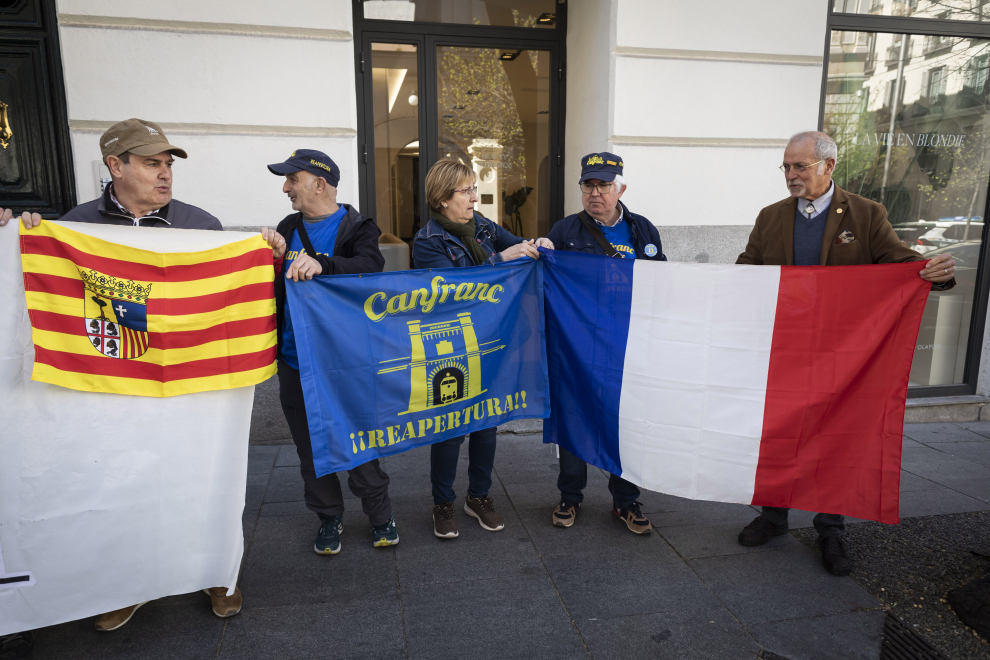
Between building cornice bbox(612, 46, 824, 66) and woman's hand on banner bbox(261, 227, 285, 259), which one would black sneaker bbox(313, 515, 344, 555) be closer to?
woman's hand on banner bbox(261, 227, 285, 259)

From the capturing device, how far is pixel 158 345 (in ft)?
8.71

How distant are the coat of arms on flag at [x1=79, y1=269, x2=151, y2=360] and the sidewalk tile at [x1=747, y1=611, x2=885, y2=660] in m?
2.90

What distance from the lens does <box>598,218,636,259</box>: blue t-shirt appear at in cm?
353

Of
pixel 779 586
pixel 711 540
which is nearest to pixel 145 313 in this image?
pixel 711 540

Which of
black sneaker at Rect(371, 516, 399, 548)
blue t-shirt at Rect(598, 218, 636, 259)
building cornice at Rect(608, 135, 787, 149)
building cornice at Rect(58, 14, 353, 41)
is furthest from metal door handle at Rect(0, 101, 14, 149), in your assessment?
building cornice at Rect(608, 135, 787, 149)

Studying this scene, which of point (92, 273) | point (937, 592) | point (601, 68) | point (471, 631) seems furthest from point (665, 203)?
point (92, 273)

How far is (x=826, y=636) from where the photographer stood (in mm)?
2760

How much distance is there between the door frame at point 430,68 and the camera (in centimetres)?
523

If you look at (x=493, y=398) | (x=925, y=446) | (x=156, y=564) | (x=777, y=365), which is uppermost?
(x=777, y=365)

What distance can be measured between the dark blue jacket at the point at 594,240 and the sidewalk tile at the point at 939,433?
347cm

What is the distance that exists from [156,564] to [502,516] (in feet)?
6.08

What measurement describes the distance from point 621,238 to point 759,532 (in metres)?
1.78

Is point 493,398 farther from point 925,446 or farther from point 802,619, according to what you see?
point 925,446

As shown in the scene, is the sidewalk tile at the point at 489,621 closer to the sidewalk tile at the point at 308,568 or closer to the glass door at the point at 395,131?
the sidewalk tile at the point at 308,568
